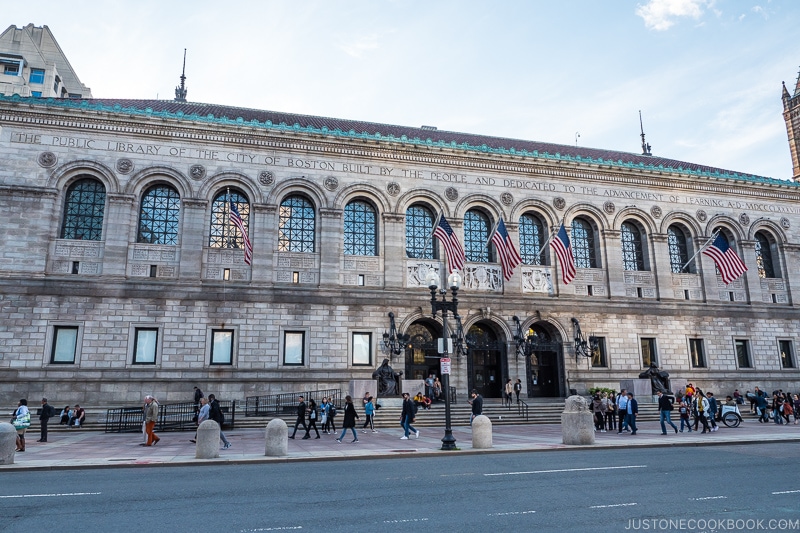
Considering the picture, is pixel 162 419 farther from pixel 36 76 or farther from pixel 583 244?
pixel 36 76

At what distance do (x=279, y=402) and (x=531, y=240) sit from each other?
17.9 m

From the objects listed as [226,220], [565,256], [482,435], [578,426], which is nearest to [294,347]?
[226,220]

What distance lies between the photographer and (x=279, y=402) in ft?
88.9

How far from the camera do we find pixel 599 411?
2281 cm

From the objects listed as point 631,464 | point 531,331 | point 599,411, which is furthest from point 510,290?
point 631,464

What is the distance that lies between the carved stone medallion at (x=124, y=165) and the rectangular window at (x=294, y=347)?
11.7 m

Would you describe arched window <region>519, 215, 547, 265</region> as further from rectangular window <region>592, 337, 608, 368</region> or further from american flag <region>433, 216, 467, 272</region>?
american flag <region>433, 216, 467, 272</region>

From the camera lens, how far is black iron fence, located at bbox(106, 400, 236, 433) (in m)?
23.1

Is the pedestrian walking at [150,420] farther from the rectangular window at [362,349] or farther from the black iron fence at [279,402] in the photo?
the rectangular window at [362,349]

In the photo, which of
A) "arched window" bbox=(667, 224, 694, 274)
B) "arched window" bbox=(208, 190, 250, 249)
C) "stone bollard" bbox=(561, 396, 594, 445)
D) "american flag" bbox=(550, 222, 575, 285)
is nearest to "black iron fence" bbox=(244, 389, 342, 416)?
"arched window" bbox=(208, 190, 250, 249)

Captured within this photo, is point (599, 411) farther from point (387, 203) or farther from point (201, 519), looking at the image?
point (201, 519)

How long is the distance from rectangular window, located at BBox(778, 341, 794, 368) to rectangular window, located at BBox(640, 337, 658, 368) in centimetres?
945

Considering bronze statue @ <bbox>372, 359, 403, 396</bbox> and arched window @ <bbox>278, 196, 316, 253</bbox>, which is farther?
arched window @ <bbox>278, 196, 316, 253</bbox>

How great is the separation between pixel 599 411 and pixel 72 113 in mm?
29074
